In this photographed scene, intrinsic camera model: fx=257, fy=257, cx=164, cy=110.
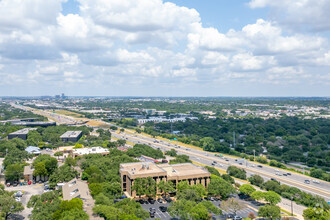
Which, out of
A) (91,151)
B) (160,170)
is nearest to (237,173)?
(160,170)

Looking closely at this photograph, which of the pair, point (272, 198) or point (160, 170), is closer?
point (272, 198)

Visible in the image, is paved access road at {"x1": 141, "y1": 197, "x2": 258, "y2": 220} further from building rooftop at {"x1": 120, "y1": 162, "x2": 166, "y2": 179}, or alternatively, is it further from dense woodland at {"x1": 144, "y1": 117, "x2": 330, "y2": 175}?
dense woodland at {"x1": 144, "y1": 117, "x2": 330, "y2": 175}

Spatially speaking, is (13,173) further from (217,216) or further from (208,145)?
(208,145)

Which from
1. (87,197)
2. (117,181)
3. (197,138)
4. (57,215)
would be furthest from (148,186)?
(197,138)

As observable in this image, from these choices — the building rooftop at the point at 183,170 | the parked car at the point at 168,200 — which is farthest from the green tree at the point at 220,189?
the parked car at the point at 168,200

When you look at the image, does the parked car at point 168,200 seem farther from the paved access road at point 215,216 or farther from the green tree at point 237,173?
the green tree at point 237,173

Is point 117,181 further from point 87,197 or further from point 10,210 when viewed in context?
point 10,210

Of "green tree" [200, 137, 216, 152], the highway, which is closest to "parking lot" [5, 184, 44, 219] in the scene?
the highway

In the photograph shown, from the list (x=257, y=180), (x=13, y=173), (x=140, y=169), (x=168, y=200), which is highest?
(x=140, y=169)
